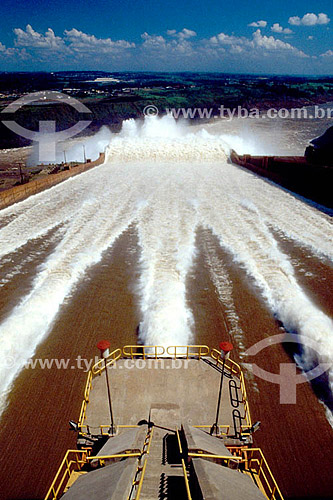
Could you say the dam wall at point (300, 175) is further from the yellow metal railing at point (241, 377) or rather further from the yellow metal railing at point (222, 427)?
the yellow metal railing at point (222, 427)

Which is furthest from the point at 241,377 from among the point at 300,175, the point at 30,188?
the point at 30,188

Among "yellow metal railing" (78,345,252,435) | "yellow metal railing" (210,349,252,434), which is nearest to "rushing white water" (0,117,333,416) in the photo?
"yellow metal railing" (78,345,252,435)

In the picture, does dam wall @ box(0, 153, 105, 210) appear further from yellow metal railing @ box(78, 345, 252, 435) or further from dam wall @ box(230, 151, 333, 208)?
dam wall @ box(230, 151, 333, 208)

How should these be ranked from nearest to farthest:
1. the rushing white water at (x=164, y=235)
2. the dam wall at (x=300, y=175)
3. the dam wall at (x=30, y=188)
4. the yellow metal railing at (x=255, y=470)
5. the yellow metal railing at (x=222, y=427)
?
the yellow metal railing at (x=255, y=470) → the yellow metal railing at (x=222, y=427) → the rushing white water at (x=164, y=235) → the dam wall at (x=30, y=188) → the dam wall at (x=300, y=175)

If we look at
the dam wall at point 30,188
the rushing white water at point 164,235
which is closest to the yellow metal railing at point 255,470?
the rushing white water at point 164,235

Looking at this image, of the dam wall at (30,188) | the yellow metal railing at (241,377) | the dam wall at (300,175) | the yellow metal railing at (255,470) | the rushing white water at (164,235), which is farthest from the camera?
the dam wall at (300,175)

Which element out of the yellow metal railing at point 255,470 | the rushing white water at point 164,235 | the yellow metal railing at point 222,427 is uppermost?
the rushing white water at point 164,235

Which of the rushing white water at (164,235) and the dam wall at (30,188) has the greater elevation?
the dam wall at (30,188)
